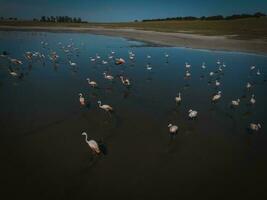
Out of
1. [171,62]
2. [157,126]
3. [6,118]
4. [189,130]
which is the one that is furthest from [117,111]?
[171,62]

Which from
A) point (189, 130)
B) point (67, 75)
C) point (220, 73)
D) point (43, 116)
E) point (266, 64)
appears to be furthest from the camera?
point (266, 64)

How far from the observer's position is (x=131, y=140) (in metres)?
13.1

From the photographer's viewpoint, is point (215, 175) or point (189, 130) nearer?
point (215, 175)

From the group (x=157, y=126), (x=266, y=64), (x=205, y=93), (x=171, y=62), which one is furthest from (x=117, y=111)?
(x=266, y=64)

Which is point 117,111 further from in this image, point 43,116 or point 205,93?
point 205,93

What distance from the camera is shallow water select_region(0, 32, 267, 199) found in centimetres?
1009

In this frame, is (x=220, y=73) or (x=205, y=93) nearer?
(x=205, y=93)

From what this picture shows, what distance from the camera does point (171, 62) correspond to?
3219 cm

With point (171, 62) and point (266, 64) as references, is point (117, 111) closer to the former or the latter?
point (171, 62)

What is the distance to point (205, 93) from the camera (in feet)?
67.6

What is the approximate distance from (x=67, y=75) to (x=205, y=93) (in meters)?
10.4

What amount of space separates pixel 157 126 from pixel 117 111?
8.53 feet

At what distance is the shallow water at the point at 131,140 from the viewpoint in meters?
10.1

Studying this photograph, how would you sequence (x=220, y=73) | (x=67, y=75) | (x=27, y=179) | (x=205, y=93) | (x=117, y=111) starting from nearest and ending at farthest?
(x=27, y=179), (x=117, y=111), (x=205, y=93), (x=67, y=75), (x=220, y=73)
